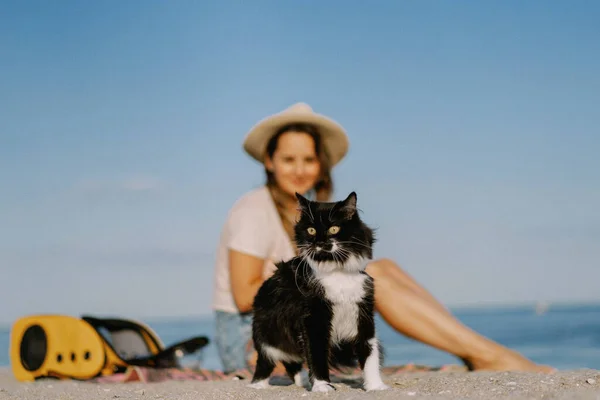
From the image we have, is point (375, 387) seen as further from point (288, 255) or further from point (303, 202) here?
point (288, 255)

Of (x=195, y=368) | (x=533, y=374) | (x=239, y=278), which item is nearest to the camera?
(x=533, y=374)

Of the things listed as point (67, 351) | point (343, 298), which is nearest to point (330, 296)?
point (343, 298)

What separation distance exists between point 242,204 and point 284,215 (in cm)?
27

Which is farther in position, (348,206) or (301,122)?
(301,122)

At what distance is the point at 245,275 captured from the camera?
12.7 ft

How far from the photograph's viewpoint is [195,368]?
175 inches

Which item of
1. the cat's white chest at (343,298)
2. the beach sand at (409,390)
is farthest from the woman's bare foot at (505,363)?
the cat's white chest at (343,298)

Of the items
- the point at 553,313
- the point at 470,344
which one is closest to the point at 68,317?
the point at 470,344

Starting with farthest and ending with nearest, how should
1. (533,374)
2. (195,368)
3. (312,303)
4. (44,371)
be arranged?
1. (195,368)
2. (44,371)
3. (533,374)
4. (312,303)

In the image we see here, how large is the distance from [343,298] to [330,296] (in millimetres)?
51

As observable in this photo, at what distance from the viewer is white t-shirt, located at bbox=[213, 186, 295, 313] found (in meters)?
3.94

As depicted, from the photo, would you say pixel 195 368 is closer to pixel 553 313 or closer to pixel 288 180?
pixel 288 180

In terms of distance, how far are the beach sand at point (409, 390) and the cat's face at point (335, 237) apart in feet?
1.63

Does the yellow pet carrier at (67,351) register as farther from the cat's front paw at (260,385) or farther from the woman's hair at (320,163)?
the cat's front paw at (260,385)
